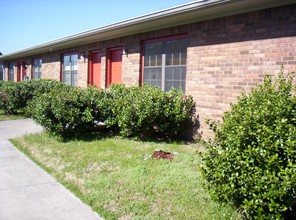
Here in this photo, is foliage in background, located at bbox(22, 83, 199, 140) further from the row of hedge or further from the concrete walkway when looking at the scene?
the concrete walkway

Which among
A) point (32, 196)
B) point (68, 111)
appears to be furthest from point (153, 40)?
point (32, 196)

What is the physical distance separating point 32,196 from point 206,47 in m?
4.96

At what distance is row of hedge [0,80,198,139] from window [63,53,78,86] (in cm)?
613

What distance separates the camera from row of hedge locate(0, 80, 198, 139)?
7145 mm

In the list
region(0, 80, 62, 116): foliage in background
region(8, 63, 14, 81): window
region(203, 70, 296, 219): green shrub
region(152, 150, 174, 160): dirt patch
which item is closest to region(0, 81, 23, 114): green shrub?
region(0, 80, 62, 116): foliage in background

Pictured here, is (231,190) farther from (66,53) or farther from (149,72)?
(66,53)

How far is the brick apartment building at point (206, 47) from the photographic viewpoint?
5934 mm

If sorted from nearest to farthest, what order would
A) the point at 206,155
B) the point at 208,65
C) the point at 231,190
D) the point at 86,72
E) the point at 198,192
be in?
the point at 231,190, the point at 206,155, the point at 198,192, the point at 208,65, the point at 86,72

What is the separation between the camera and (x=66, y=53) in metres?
15.0

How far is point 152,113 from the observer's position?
23.1 ft

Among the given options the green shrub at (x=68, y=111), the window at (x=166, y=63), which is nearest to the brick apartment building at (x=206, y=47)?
the window at (x=166, y=63)

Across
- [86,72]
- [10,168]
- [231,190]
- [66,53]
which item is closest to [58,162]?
[10,168]

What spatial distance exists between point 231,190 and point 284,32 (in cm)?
396

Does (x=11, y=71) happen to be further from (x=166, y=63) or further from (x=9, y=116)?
(x=166, y=63)
